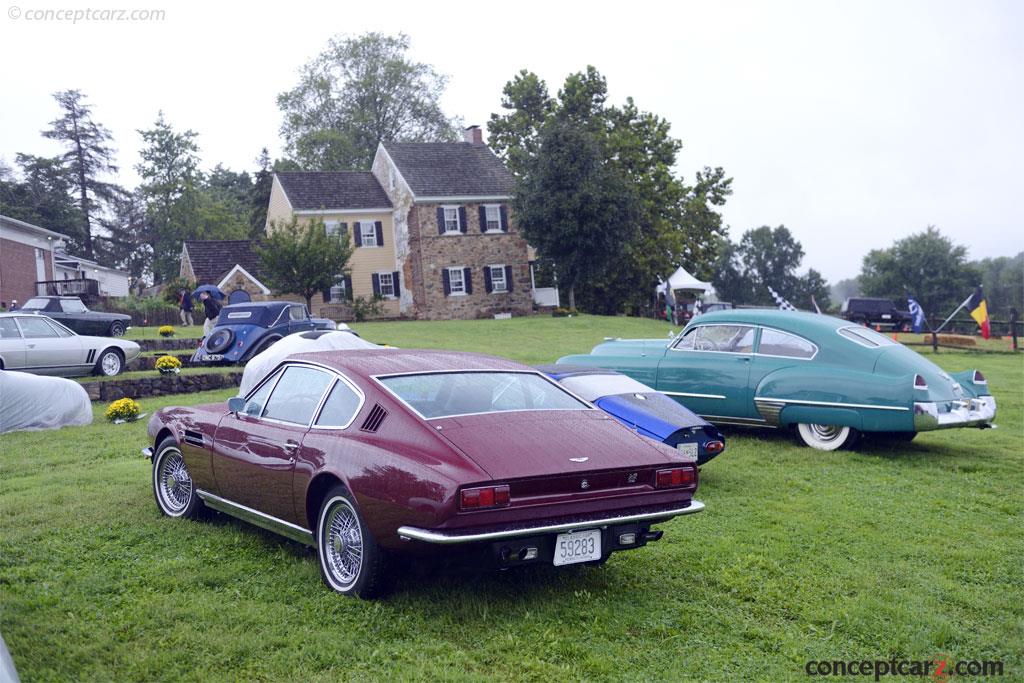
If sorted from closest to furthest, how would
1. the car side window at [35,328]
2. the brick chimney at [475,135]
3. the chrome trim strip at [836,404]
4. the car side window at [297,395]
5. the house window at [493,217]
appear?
the car side window at [297,395]
the chrome trim strip at [836,404]
the car side window at [35,328]
the house window at [493,217]
the brick chimney at [475,135]

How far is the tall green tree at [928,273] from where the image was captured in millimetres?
80625

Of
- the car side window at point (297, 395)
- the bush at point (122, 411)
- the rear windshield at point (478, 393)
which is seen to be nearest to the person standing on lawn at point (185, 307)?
the bush at point (122, 411)

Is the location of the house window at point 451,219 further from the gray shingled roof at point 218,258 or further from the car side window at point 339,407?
the car side window at point 339,407

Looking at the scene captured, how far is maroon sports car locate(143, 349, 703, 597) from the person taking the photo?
4.89 m

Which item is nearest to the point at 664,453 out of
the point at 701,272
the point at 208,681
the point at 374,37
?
the point at 208,681

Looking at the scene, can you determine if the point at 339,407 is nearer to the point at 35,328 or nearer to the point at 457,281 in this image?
the point at 35,328

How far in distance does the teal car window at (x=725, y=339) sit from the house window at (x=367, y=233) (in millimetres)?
35681

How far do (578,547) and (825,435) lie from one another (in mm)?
6374

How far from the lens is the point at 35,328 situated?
17.0m

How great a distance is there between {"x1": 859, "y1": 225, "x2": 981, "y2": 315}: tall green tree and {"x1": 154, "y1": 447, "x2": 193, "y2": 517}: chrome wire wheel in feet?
261

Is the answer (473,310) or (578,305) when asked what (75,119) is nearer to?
(473,310)

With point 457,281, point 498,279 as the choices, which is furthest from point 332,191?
point 498,279

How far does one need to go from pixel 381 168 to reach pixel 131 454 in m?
38.3

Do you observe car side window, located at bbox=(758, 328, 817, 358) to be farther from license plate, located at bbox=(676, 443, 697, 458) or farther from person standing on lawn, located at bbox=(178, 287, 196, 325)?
person standing on lawn, located at bbox=(178, 287, 196, 325)
